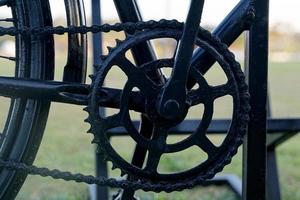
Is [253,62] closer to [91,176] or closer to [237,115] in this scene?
[237,115]

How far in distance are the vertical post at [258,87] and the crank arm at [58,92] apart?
0.92ft

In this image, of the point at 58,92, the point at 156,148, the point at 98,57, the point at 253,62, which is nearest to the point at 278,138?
the point at 98,57

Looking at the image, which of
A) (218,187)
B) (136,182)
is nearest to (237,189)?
(218,187)

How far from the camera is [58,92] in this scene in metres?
1.53

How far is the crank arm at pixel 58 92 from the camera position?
1519mm

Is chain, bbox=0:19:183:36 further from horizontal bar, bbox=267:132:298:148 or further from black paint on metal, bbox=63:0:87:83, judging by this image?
horizontal bar, bbox=267:132:298:148

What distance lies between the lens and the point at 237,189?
2574 mm

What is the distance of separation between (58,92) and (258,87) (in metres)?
0.49

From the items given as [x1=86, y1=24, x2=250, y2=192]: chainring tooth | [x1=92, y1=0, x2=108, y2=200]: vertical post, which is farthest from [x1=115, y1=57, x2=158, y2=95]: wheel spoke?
[x1=92, y1=0, x2=108, y2=200]: vertical post

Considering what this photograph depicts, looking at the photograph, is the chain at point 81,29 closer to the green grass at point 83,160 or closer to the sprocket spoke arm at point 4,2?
the sprocket spoke arm at point 4,2

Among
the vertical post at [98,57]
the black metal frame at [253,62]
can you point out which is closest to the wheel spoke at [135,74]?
the black metal frame at [253,62]

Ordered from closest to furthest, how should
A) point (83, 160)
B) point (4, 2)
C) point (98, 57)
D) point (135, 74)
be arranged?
1. point (135, 74)
2. point (4, 2)
3. point (98, 57)
4. point (83, 160)

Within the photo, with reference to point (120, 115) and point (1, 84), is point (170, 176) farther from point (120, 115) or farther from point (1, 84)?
point (1, 84)

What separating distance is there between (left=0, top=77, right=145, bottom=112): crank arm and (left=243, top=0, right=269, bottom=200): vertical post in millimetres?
280
